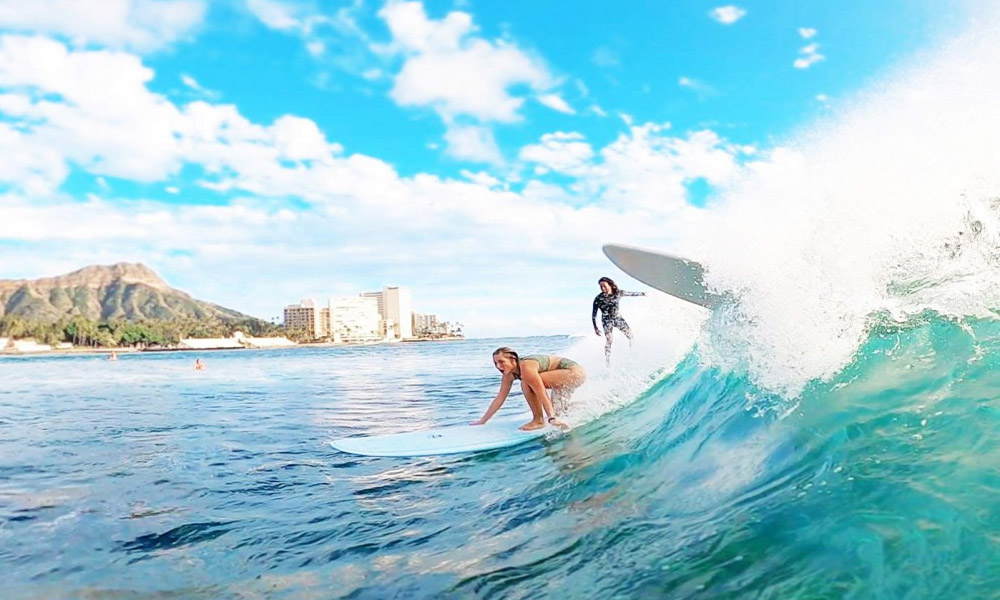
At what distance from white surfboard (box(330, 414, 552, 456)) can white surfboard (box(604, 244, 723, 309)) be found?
2138 mm

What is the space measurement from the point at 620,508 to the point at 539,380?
3.45m

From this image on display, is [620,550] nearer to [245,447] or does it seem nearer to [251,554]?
[251,554]

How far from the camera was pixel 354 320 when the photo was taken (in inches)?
6289

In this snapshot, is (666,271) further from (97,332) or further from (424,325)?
(424,325)

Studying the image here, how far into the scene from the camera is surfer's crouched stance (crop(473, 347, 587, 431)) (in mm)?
8117

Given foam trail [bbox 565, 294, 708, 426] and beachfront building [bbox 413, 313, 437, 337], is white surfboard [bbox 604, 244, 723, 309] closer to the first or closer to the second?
foam trail [bbox 565, 294, 708, 426]

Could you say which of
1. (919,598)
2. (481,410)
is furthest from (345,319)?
(919,598)

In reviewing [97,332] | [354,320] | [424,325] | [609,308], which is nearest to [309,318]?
[354,320]

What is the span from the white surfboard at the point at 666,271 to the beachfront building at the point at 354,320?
486ft

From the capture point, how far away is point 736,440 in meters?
5.25

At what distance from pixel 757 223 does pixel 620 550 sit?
396 cm

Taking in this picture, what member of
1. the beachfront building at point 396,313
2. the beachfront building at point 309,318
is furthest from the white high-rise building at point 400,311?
the beachfront building at point 309,318

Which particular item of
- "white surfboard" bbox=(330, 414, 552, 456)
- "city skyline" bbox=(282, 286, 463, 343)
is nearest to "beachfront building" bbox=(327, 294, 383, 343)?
"city skyline" bbox=(282, 286, 463, 343)

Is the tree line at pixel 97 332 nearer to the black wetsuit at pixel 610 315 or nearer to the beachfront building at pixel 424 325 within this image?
the beachfront building at pixel 424 325
